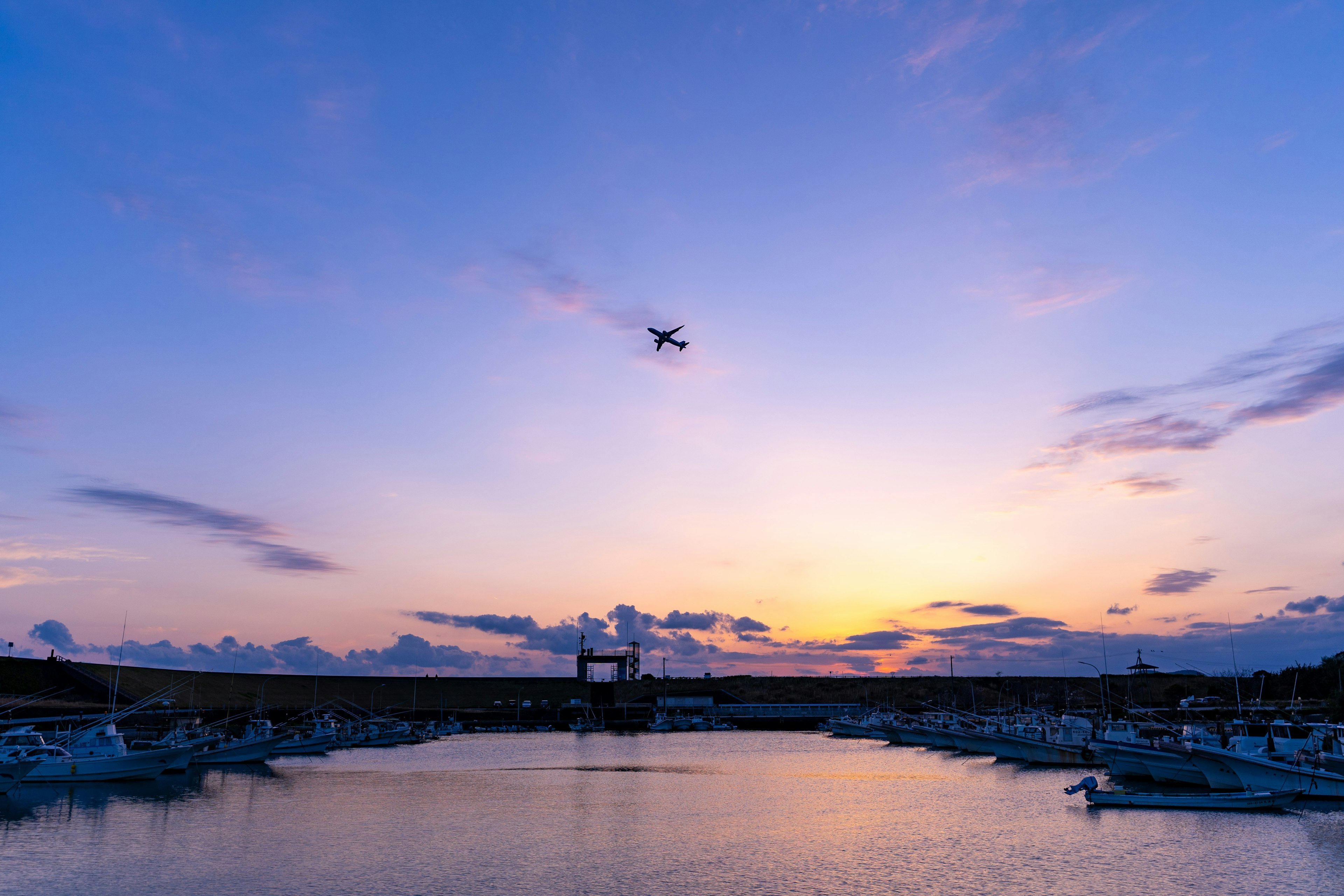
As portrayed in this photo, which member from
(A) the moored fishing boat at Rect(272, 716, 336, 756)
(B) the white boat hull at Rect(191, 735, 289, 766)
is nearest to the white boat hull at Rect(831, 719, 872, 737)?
(A) the moored fishing boat at Rect(272, 716, 336, 756)

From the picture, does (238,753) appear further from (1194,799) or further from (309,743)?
(1194,799)

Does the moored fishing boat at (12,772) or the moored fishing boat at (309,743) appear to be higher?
the moored fishing boat at (12,772)

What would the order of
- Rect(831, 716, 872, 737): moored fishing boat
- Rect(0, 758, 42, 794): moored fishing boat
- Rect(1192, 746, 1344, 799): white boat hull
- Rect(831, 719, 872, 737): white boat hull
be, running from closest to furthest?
Rect(1192, 746, 1344, 799): white boat hull, Rect(0, 758, 42, 794): moored fishing boat, Rect(831, 719, 872, 737): white boat hull, Rect(831, 716, 872, 737): moored fishing boat

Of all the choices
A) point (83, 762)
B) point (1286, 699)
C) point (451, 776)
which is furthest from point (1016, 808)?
point (1286, 699)

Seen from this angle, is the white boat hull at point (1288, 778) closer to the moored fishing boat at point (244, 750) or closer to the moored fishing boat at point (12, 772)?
the moored fishing boat at point (12, 772)

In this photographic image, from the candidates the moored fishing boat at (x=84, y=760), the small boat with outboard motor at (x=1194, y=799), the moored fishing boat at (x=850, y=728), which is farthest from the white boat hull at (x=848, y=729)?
the moored fishing boat at (x=84, y=760)

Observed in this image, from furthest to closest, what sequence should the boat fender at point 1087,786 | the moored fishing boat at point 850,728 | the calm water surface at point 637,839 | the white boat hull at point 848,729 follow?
the moored fishing boat at point 850,728, the white boat hull at point 848,729, the boat fender at point 1087,786, the calm water surface at point 637,839

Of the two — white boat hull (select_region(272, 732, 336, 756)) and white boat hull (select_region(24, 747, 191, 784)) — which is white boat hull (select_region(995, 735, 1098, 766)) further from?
white boat hull (select_region(272, 732, 336, 756))
